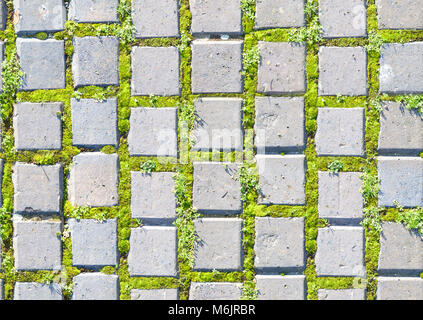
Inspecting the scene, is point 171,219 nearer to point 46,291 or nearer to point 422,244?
point 46,291

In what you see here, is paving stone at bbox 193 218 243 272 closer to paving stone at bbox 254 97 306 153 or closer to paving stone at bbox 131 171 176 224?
paving stone at bbox 131 171 176 224

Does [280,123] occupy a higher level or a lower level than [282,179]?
higher

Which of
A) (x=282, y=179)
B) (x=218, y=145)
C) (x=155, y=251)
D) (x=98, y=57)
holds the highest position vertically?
(x=98, y=57)

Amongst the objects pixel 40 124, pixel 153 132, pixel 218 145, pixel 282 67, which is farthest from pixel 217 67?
pixel 40 124

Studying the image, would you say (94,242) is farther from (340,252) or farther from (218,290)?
(340,252)

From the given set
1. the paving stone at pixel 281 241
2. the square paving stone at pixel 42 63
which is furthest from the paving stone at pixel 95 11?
the paving stone at pixel 281 241

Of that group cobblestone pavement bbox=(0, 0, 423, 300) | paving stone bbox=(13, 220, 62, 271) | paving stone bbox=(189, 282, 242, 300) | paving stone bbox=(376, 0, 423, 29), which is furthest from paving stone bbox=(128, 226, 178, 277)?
paving stone bbox=(376, 0, 423, 29)
